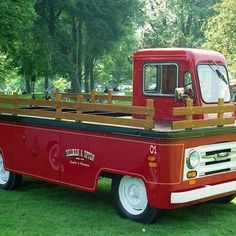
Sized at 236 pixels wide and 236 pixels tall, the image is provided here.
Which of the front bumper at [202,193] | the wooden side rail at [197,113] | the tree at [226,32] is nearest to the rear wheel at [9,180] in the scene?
the front bumper at [202,193]

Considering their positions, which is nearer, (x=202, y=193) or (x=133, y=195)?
(x=202, y=193)

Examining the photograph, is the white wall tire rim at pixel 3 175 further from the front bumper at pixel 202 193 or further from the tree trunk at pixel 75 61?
the tree trunk at pixel 75 61

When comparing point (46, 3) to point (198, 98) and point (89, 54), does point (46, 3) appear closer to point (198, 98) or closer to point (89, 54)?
point (89, 54)

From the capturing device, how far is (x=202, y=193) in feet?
23.1

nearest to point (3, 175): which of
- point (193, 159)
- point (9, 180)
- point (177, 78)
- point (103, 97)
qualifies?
point (9, 180)

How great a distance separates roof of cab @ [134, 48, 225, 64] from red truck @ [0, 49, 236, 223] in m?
0.02

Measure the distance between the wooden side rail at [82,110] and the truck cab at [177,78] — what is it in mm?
588

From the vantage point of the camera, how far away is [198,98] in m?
7.95

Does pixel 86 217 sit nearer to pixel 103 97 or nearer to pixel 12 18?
pixel 103 97

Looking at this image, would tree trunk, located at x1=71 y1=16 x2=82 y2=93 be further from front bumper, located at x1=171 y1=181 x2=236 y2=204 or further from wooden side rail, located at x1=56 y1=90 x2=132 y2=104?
front bumper, located at x1=171 y1=181 x2=236 y2=204

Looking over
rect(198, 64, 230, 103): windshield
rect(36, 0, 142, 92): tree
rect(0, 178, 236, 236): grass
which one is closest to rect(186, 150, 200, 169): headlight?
rect(0, 178, 236, 236): grass

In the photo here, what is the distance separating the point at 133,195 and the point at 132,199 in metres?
0.07

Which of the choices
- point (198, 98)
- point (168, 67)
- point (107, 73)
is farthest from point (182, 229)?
point (107, 73)

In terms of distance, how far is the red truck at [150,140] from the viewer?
6.89 m
